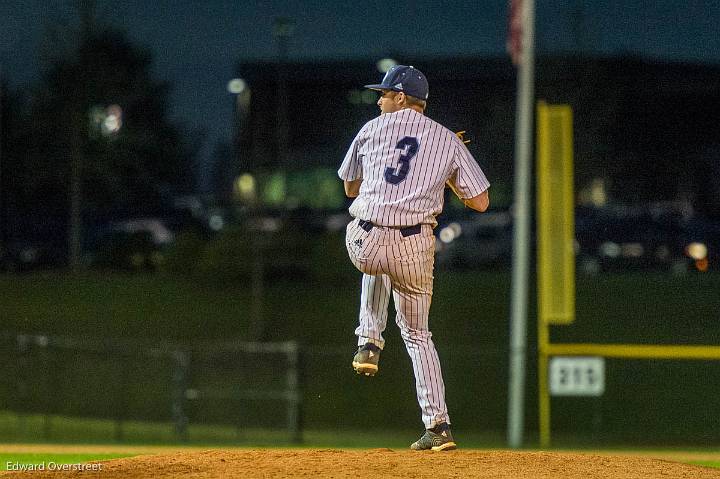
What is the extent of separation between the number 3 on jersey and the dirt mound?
122 centimetres

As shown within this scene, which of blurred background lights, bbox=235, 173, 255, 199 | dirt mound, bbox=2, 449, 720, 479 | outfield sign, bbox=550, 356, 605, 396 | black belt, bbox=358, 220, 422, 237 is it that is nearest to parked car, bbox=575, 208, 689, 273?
blurred background lights, bbox=235, 173, 255, 199

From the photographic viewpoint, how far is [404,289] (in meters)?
5.92

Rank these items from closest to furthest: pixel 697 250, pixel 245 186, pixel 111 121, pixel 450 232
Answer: pixel 111 121 < pixel 450 232 < pixel 245 186 < pixel 697 250

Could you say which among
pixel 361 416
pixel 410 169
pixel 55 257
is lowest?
pixel 361 416

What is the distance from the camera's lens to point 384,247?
581 centimetres

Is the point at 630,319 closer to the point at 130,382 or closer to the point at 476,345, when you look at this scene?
the point at 476,345

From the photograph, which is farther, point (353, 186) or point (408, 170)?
point (353, 186)

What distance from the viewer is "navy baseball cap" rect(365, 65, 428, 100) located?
5.94 m

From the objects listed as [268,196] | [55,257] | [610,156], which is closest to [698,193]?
[610,156]

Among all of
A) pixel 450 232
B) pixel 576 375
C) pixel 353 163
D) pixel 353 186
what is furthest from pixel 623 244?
pixel 353 163

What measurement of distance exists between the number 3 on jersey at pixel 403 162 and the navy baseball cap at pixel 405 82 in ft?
0.78

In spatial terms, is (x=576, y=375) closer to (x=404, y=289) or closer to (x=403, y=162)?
(x=404, y=289)

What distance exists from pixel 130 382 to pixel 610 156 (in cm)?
2051

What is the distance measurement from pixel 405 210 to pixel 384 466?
109cm
